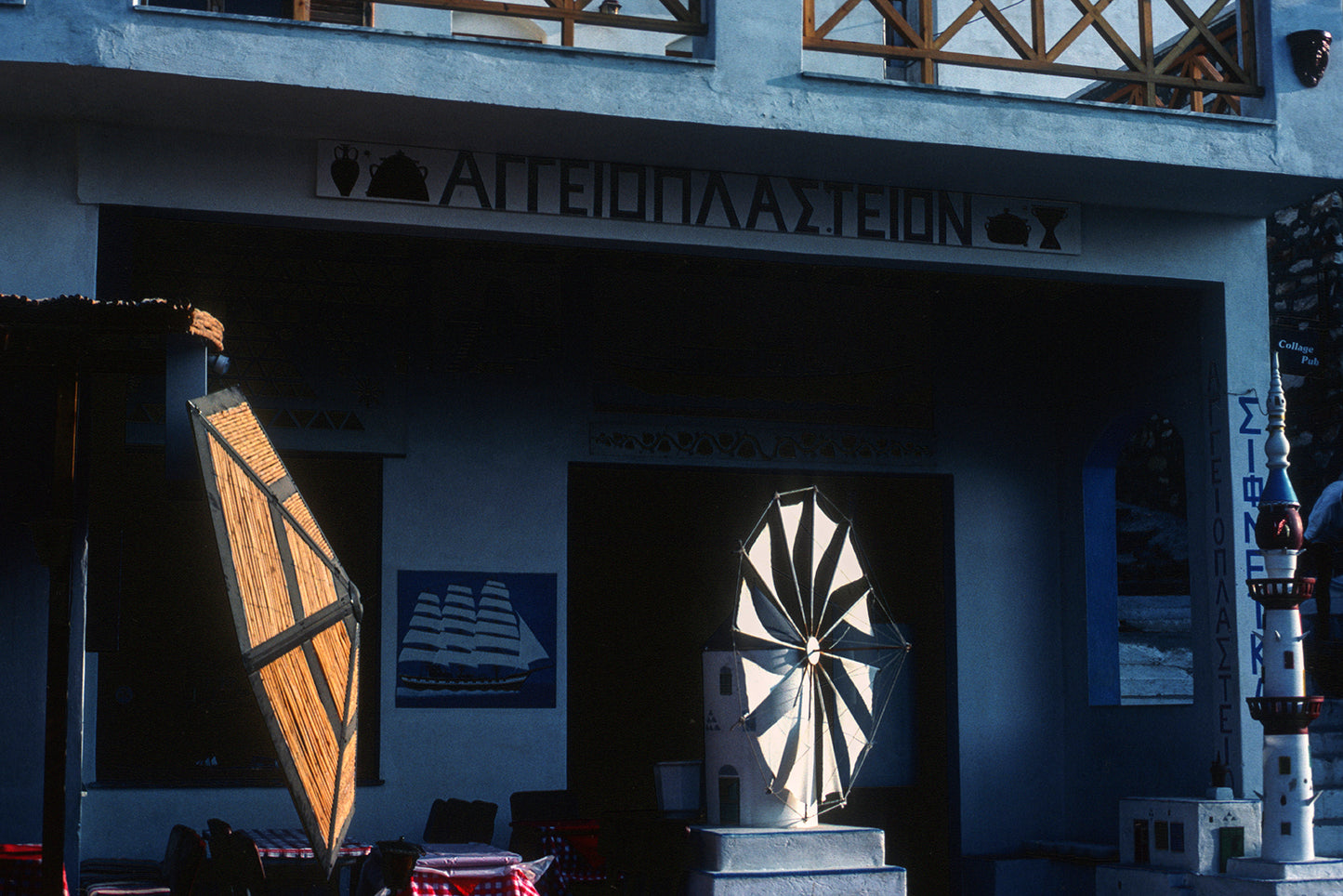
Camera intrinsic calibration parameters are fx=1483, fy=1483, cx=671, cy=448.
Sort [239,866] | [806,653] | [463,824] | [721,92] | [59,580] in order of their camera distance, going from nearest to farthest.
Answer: [59,580] → [239,866] → [721,92] → [806,653] → [463,824]

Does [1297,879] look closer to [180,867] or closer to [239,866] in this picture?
[239,866]

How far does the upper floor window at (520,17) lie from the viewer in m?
7.95

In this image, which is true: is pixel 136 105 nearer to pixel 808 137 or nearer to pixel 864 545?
pixel 808 137

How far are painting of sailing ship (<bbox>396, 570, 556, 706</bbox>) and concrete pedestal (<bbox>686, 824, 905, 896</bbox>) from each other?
198 centimetres

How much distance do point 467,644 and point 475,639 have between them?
0.20 feet

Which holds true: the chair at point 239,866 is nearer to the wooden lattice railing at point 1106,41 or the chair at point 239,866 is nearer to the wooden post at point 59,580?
the wooden post at point 59,580

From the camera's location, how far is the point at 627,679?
1197 cm

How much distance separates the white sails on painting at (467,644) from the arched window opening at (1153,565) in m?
4.86

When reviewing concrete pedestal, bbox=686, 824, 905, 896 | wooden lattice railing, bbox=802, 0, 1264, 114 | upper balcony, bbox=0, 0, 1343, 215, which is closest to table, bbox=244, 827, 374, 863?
concrete pedestal, bbox=686, 824, 905, 896

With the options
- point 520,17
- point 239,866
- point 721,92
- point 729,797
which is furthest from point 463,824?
point 520,17

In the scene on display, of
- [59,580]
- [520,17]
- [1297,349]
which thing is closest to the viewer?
[59,580]

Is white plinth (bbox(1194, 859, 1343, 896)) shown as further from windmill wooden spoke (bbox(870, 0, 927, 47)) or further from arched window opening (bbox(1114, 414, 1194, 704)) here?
windmill wooden spoke (bbox(870, 0, 927, 47))

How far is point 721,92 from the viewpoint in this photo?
788 centimetres

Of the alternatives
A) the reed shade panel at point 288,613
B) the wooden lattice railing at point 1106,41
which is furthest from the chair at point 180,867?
the wooden lattice railing at point 1106,41
